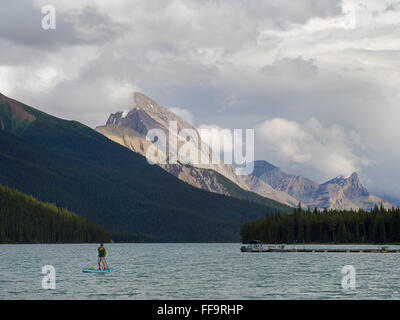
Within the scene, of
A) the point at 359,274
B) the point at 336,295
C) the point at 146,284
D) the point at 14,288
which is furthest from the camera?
the point at 359,274

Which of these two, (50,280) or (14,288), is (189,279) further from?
(14,288)

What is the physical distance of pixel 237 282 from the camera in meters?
109

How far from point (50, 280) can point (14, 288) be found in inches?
586

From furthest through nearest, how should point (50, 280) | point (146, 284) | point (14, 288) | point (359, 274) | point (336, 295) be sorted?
point (359, 274)
point (50, 280)
point (146, 284)
point (14, 288)
point (336, 295)

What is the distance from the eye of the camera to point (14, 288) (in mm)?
96688

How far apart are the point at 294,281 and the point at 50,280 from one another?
40349 mm

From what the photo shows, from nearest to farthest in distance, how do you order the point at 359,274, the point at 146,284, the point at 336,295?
the point at 336,295 → the point at 146,284 → the point at 359,274
